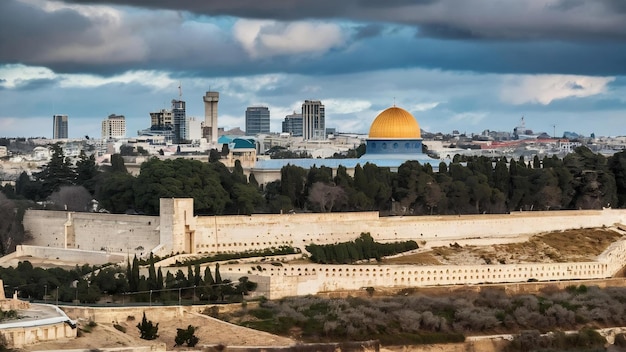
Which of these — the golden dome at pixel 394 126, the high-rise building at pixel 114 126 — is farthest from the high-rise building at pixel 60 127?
the golden dome at pixel 394 126

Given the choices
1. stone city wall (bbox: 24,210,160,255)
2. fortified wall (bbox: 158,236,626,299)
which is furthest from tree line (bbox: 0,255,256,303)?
stone city wall (bbox: 24,210,160,255)

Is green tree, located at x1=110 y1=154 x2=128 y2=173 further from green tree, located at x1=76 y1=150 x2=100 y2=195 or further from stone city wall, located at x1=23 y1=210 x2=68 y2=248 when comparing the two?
stone city wall, located at x1=23 y1=210 x2=68 y2=248

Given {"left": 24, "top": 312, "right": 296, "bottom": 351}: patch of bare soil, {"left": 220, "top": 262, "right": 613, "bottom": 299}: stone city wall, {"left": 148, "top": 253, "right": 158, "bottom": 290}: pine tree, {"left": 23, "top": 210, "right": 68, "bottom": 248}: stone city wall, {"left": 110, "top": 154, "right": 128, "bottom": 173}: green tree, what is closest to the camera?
{"left": 24, "top": 312, "right": 296, "bottom": 351}: patch of bare soil

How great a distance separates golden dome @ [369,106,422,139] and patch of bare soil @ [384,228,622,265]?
49.9 ft

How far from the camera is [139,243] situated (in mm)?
52875

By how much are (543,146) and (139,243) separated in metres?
98.1

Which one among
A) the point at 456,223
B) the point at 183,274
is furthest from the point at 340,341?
the point at 456,223

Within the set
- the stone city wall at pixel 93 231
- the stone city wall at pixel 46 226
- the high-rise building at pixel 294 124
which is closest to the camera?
the stone city wall at pixel 93 231

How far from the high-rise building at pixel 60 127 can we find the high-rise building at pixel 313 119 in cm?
2633

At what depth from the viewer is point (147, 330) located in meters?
42.0

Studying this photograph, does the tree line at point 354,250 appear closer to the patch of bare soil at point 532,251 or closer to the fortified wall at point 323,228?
the patch of bare soil at point 532,251

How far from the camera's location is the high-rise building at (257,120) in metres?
177

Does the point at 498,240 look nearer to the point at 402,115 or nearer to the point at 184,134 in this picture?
the point at 402,115

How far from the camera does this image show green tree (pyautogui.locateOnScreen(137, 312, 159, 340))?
41875mm
